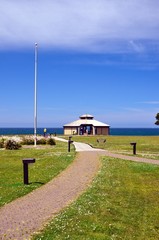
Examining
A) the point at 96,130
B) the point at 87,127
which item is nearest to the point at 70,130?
the point at 87,127

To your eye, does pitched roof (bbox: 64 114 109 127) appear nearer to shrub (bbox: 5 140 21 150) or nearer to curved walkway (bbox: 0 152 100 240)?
shrub (bbox: 5 140 21 150)

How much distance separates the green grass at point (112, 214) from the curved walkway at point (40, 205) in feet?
1.43

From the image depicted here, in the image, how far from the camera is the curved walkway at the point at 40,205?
35.0ft

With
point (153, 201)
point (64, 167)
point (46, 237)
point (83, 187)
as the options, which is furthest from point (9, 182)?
point (46, 237)

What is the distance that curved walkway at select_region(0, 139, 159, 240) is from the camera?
35.0 ft

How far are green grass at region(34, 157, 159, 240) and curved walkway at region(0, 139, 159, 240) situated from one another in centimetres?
44

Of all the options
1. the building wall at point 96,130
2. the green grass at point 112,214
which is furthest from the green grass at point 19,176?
the building wall at point 96,130

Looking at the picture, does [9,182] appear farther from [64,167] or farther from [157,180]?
[157,180]

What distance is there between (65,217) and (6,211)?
2298mm

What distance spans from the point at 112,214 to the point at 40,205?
2788 mm

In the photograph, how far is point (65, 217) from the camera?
12.0 metres

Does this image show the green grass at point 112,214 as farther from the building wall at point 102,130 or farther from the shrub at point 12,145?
the building wall at point 102,130

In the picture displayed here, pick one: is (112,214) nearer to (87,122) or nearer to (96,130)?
(96,130)

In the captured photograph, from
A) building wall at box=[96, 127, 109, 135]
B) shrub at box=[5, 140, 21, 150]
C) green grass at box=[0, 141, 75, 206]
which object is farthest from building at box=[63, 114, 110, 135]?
green grass at box=[0, 141, 75, 206]
